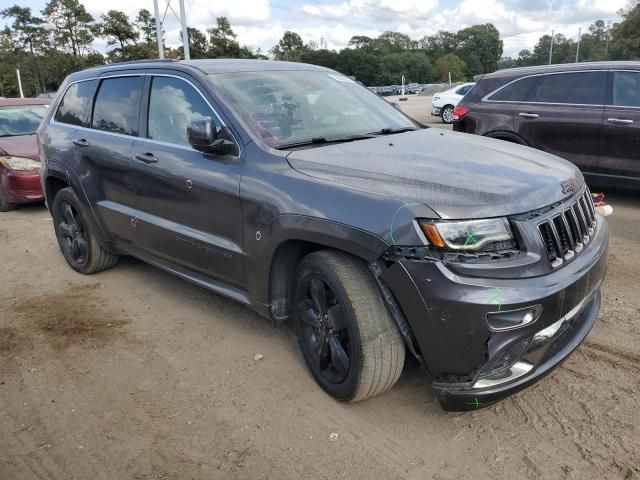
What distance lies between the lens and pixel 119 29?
166 ft

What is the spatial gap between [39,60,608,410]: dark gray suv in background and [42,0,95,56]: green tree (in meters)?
59.2

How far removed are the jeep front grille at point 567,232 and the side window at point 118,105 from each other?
2.96 meters

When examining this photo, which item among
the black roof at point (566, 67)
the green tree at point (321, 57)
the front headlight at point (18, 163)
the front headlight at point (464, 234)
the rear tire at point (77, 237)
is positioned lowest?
the rear tire at point (77, 237)

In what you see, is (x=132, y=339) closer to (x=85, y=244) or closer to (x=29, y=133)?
(x=85, y=244)

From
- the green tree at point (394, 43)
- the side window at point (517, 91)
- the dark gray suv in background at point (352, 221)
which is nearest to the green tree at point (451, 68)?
the green tree at point (394, 43)

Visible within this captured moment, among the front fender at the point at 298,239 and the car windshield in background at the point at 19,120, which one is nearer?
the front fender at the point at 298,239

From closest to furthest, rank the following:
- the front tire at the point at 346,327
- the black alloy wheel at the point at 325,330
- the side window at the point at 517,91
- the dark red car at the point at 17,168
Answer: the front tire at the point at 346,327 < the black alloy wheel at the point at 325,330 < the side window at the point at 517,91 < the dark red car at the point at 17,168

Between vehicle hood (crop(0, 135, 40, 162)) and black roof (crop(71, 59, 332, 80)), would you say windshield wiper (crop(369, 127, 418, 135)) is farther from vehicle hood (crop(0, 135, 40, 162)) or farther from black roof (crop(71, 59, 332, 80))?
vehicle hood (crop(0, 135, 40, 162))

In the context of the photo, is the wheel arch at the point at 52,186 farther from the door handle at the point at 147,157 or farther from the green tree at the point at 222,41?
the green tree at the point at 222,41

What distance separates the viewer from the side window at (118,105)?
4164 millimetres

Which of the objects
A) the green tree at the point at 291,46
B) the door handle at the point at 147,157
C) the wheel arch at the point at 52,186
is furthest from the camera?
the green tree at the point at 291,46

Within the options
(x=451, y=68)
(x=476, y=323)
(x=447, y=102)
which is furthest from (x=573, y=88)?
(x=451, y=68)

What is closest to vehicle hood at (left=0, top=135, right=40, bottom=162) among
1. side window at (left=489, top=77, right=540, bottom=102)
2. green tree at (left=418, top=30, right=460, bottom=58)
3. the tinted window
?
side window at (left=489, top=77, right=540, bottom=102)

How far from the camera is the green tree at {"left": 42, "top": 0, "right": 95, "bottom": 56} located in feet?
181
